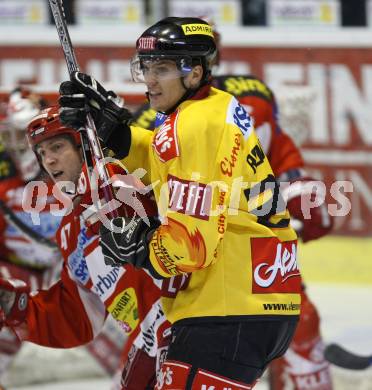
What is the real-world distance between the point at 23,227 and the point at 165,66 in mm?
1917

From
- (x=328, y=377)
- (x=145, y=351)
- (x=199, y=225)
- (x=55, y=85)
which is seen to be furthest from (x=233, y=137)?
(x=55, y=85)

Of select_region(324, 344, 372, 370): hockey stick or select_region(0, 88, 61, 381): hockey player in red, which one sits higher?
select_region(0, 88, 61, 381): hockey player in red

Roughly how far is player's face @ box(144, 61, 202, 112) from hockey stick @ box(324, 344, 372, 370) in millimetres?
1797

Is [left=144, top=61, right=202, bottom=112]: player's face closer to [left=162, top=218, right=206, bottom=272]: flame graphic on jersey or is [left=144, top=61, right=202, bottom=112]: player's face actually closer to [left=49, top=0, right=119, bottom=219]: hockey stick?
[left=49, top=0, right=119, bottom=219]: hockey stick

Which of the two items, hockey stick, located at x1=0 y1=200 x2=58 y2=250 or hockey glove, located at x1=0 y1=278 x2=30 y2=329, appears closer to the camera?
hockey glove, located at x1=0 y1=278 x2=30 y2=329

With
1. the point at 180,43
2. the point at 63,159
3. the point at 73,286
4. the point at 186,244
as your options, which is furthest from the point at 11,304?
the point at 180,43

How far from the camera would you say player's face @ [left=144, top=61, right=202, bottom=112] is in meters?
2.68

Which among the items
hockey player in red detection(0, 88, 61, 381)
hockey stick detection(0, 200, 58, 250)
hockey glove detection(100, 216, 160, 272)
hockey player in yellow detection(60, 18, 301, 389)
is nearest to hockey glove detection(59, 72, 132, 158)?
hockey player in yellow detection(60, 18, 301, 389)

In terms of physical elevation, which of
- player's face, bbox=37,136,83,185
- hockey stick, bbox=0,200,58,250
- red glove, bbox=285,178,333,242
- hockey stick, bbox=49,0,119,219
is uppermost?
hockey stick, bbox=49,0,119,219

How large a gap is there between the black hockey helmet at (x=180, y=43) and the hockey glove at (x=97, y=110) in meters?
0.15

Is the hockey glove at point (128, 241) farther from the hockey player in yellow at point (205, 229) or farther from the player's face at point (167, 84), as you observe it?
the player's face at point (167, 84)

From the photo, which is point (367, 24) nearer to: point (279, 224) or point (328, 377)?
point (328, 377)

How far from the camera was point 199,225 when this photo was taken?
2.51m

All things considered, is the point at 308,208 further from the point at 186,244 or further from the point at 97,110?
the point at 186,244
